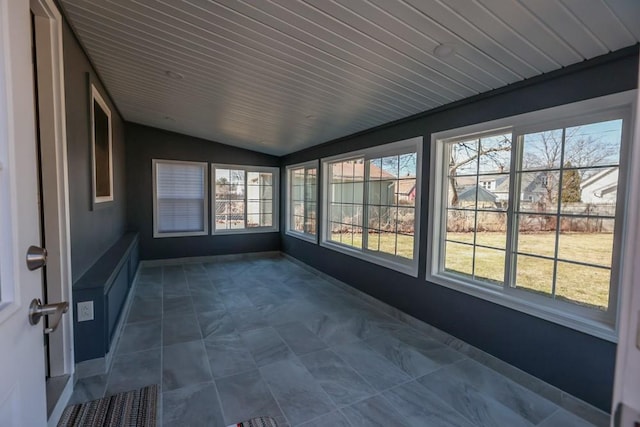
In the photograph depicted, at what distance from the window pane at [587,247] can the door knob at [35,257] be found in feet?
9.51

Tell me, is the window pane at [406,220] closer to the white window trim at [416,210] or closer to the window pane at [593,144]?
the white window trim at [416,210]

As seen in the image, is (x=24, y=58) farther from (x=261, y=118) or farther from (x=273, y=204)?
(x=273, y=204)

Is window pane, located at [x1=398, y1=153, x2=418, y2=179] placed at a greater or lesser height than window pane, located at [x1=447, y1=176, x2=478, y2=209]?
greater

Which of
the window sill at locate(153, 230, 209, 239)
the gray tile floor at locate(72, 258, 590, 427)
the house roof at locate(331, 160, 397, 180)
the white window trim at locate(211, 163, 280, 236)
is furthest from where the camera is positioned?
the white window trim at locate(211, 163, 280, 236)

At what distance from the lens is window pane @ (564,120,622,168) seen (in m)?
1.93

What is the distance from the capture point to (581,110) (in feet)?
6.58

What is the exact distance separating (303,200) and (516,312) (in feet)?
13.9

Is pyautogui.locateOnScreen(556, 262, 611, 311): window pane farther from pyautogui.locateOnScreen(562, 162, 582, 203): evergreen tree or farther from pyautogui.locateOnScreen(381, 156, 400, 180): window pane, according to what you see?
pyautogui.locateOnScreen(381, 156, 400, 180): window pane

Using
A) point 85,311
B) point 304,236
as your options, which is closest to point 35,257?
point 85,311

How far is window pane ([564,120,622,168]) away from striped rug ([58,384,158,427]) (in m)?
3.32

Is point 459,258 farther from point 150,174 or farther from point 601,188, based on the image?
point 150,174

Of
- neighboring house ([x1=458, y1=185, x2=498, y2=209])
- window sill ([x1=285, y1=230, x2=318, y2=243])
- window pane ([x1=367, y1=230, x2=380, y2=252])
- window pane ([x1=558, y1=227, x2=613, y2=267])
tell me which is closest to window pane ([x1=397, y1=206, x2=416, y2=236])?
window pane ([x1=367, y1=230, x2=380, y2=252])

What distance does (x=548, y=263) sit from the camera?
7.39 ft

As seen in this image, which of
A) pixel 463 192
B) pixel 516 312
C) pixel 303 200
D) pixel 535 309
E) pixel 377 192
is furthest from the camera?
pixel 303 200
